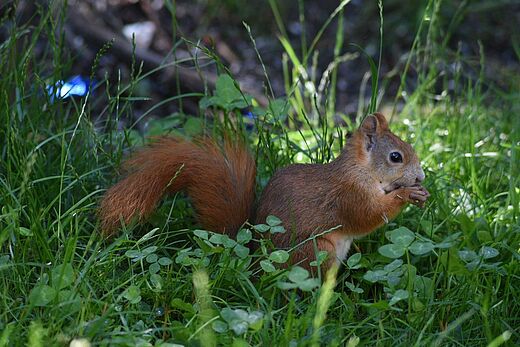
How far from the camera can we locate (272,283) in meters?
2.32

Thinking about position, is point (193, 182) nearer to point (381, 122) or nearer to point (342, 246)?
point (342, 246)

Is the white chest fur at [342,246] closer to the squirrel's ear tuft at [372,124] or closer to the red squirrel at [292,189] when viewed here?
the red squirrel at [292,189]

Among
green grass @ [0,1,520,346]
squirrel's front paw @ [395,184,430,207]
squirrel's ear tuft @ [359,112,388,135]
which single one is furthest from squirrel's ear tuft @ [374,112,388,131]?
green grass @ [0,1,520,346]

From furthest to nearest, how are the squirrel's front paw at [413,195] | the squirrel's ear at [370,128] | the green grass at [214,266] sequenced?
the squirrel's ear at [370,128] < the squirrel's front paw at [413,195] < the green grass at [214,266]

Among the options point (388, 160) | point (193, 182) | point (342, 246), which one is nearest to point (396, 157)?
point (388, 160)

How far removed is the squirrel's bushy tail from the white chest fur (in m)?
0.29

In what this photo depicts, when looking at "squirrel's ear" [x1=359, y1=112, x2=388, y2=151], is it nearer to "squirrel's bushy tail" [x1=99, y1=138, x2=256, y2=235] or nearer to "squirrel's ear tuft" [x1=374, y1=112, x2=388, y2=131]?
"squirrel's ear tuft" [x1=374, y1=112, x2=388, y2=131]

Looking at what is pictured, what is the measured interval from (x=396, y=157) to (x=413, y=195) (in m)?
0.13

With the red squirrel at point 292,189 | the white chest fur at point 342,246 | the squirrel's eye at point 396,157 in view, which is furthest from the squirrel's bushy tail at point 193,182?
the squirrel's eye at point 396,157

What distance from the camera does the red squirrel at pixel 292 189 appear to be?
8.02ft

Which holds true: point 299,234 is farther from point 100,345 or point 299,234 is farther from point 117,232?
point 100,345

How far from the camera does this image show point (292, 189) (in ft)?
8.16

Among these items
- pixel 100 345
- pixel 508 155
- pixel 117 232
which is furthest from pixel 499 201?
pixel 100 345

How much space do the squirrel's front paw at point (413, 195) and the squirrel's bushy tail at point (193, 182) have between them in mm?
442
